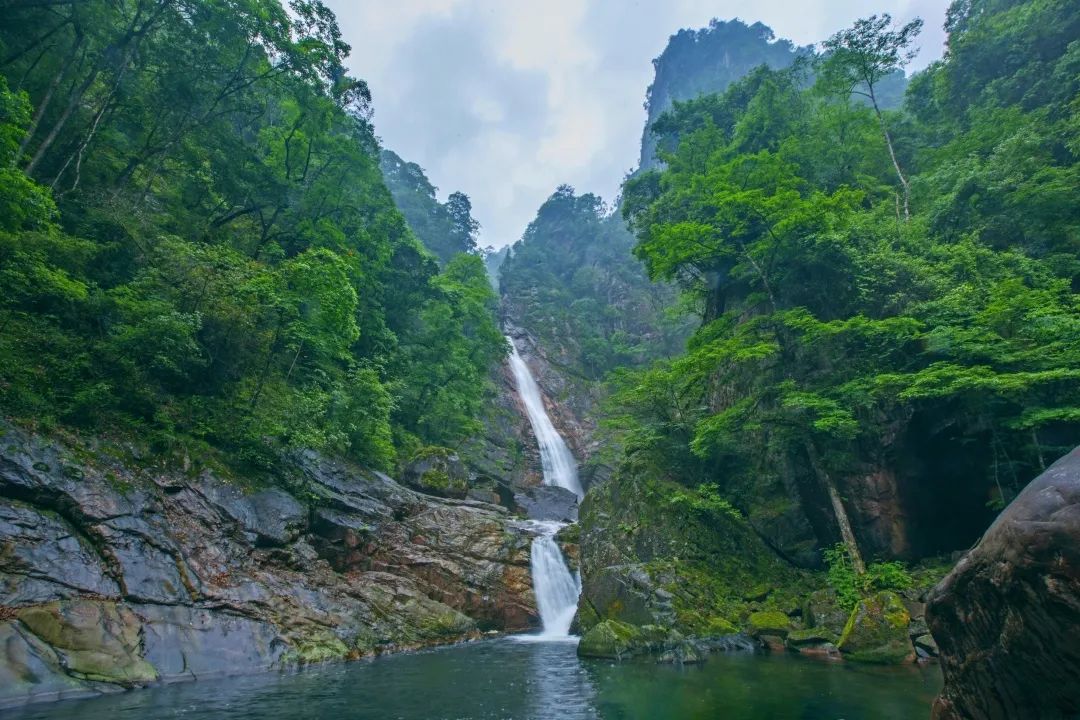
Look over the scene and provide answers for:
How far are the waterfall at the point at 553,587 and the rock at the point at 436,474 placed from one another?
406cm

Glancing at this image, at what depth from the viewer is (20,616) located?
7957 mm

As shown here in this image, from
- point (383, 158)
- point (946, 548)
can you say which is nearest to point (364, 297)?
point (946, 548)

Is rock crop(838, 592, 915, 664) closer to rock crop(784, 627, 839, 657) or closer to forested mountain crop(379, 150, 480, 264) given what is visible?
rock crop(784, 627, 839, 657)

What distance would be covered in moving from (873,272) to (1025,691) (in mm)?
14166

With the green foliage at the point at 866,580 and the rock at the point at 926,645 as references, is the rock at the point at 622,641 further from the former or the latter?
the rock at the point at 926,645

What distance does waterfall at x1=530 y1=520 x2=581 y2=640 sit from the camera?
17.6 meters

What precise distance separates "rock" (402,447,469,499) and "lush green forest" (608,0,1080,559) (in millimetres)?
7233

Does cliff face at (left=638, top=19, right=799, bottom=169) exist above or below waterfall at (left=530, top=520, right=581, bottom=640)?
above

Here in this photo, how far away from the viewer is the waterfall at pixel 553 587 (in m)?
17.6

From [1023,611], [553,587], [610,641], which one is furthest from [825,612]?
[1023,611]

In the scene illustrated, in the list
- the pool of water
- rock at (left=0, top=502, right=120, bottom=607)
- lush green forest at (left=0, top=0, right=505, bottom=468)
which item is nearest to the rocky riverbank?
the pool of water

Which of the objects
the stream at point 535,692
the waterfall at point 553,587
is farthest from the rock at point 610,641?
the waterfall at point 553,587

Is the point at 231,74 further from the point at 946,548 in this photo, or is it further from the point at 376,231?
the point at 946,548

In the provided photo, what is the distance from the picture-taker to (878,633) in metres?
11.5
